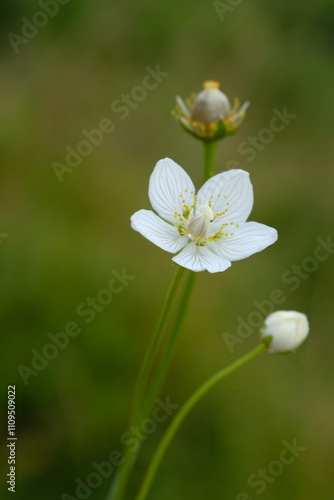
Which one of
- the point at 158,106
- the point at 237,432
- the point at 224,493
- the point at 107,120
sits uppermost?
the point at 158,106

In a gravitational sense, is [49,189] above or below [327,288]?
below

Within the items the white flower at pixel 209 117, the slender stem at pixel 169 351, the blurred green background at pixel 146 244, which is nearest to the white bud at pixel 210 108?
the white flower at pixel 209 117

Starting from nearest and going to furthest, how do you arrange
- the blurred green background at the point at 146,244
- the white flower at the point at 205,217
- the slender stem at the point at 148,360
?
the slender stem at the point at 148,360
the white flower at the point at 205,217
the blurred green background at the point at 146,244

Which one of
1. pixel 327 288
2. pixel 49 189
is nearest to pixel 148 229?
pixel 49 189

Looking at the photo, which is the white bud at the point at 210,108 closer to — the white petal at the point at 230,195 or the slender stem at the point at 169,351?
the white petal at the point at 230,195

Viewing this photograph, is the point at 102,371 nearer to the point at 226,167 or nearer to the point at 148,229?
the point at 148,229
